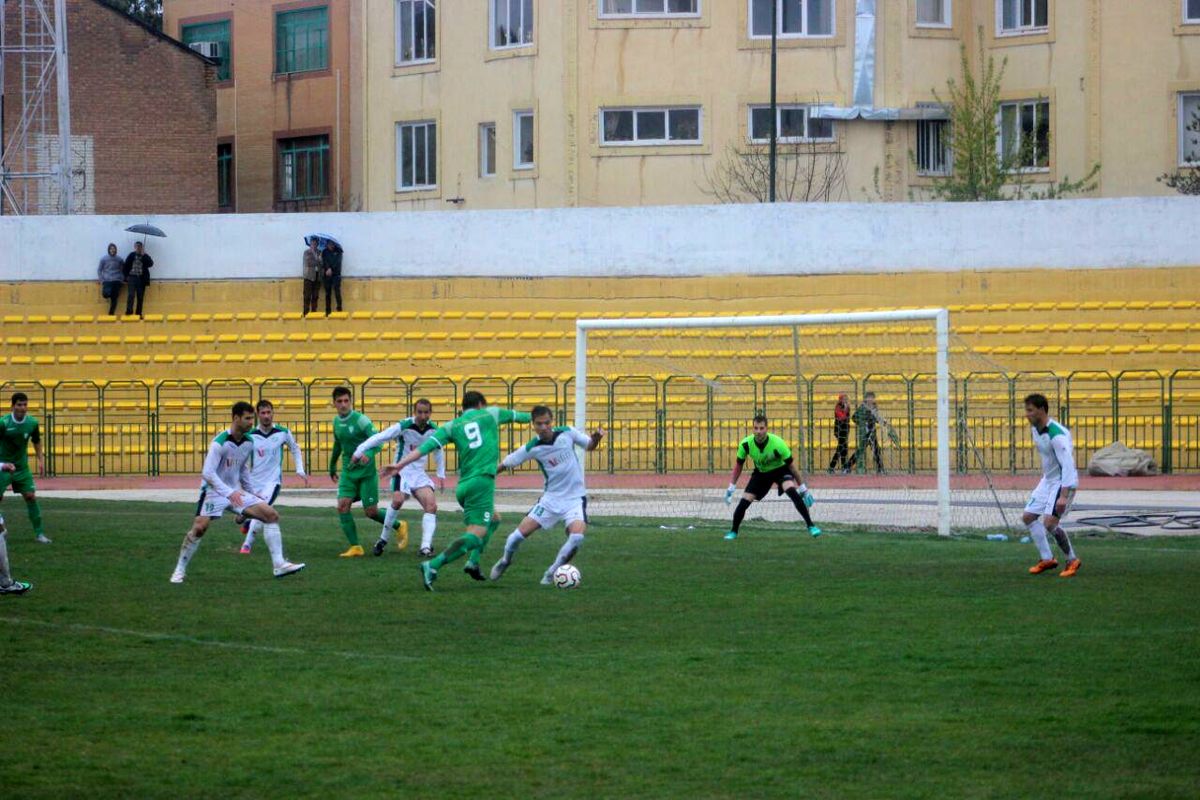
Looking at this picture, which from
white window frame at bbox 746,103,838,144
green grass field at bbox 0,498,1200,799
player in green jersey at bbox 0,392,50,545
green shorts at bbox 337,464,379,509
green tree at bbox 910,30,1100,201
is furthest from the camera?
white window frame at bbox 746,103,838,144

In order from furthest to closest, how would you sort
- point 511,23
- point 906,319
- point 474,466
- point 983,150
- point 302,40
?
point 302,40
point 511,23
point 983,150
point 906,319
point 474,466

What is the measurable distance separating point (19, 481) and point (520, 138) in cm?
2437

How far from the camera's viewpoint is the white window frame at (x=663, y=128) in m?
42.0

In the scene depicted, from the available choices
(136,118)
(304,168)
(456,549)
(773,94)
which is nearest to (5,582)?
(456,549)

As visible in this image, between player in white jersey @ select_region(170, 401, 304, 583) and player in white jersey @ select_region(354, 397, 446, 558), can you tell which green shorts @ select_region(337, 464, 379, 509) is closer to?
player in white jersey @ select_region(354, 397, 446, 558)

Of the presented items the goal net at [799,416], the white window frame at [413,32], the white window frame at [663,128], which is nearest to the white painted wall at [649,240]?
the goal net at [799,416]

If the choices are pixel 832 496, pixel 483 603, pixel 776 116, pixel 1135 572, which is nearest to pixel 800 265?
pixel 776 116

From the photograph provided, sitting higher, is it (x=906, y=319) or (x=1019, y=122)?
(x=1019, y=122)

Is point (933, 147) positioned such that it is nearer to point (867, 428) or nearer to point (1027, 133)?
point (1027, 133)

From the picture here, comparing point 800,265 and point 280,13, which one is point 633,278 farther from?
point 280,13

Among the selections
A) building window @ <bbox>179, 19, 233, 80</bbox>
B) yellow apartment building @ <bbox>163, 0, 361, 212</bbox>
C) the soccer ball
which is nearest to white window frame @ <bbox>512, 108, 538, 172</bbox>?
yellow apartment building @ <bbox>163, 0, 361, 212</bbox>

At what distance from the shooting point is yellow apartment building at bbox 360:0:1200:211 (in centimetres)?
4144

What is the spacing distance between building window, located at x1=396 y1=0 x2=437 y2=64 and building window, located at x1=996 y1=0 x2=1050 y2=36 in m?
14.7

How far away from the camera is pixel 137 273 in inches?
1431
